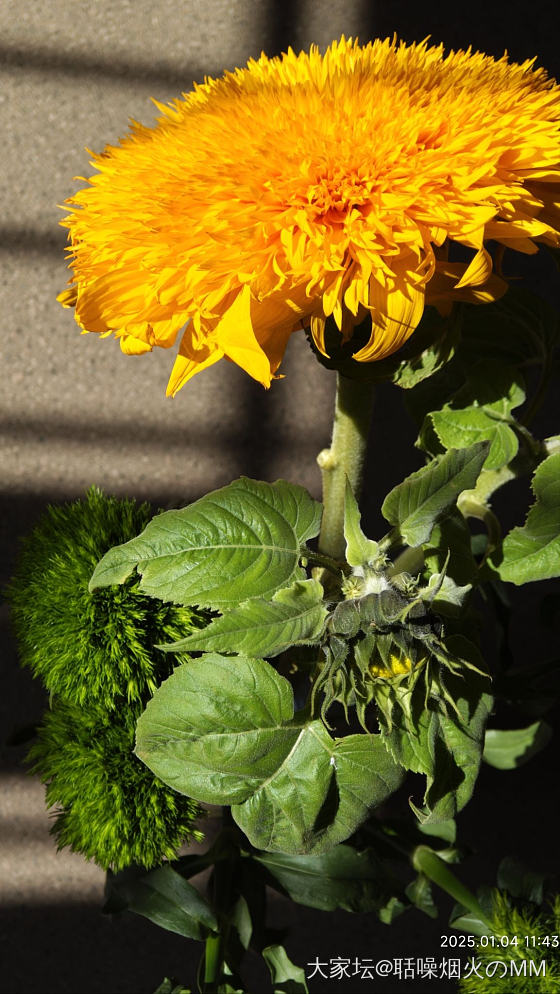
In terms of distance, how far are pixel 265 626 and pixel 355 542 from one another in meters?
0.05

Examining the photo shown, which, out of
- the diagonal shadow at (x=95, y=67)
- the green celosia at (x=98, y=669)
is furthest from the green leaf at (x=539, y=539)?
the diagonal shadow at (x=95, y=67)

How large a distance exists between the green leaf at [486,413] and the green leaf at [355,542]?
0.29ft

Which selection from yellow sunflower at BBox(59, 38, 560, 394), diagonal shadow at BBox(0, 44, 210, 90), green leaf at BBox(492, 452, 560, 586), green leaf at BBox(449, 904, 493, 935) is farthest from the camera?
diagonal shadow at BBox(0, 44, 210, 90)

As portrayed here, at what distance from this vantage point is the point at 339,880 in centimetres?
52

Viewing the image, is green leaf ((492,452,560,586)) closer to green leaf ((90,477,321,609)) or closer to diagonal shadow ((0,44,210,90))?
green leaf ((90,477,321,609))

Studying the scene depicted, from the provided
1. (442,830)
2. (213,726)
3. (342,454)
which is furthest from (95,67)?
(442,830)

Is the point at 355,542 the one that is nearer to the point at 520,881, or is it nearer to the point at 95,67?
the point at 520,881

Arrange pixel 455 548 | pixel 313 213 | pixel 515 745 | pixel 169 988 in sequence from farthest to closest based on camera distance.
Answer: pixel 515 745, pixel 169 988, pixel 455 548, pixel 313 213

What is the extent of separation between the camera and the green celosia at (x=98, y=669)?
398 mm

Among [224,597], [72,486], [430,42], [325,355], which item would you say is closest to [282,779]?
[224,597]

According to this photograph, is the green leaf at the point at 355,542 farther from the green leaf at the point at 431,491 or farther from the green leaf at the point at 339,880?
the green leaf at the point at 339,880

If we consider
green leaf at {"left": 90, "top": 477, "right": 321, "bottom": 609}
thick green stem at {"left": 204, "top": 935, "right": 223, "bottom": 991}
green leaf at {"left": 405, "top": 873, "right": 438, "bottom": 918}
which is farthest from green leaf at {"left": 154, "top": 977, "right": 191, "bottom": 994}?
green leaf at {"left": 90, "top": 477, "right": 321, "bottom": 609}

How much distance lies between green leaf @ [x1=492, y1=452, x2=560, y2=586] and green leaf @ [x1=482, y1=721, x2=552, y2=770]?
229 mm

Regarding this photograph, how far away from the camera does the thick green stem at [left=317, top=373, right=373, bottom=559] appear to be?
0.38 m
